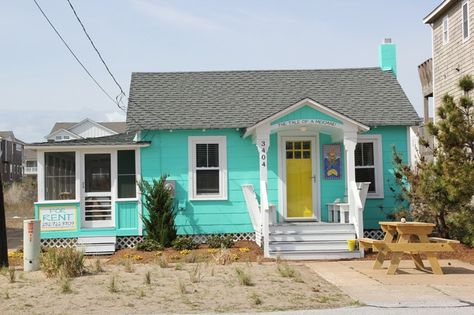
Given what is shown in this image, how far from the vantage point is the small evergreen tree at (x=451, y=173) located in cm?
1425

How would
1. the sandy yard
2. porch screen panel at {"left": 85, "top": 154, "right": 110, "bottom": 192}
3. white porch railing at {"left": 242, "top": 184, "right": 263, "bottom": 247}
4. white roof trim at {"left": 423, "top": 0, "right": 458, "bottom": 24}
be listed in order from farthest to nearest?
1. white roof trim at {"left": 423, "top": 0, "right": 458, "bottom": 24}
2. porch screen panel at {"left": 85, "top": 154, "right": 110, "bottom": 192}
3. white porch railing at {"left": 242, "top": 184, "right": 263, "bottom": 247}
4. the sandy yard

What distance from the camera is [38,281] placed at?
11.7 meters

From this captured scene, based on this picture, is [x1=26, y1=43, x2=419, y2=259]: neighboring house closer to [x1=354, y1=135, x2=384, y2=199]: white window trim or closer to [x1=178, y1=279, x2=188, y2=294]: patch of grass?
[x1=354, y1=135, x2=384, y2=199]: white window trim

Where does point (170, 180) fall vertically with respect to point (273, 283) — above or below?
above

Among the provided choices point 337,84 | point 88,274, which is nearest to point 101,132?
point 337,84

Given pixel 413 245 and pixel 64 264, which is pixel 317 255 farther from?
pixel 64 264

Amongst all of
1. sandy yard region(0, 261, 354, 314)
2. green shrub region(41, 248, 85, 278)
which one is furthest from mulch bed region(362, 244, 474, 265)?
green shrub region(41, 248, 85, 278)

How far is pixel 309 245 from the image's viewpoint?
15633 mm

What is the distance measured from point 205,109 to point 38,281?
7954 millimetres

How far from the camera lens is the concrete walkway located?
30.7ft

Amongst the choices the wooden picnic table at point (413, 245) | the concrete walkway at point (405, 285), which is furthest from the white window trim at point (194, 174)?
the wooden picnic table at point (413, 245)

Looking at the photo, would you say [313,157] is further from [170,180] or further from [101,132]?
[101,132]

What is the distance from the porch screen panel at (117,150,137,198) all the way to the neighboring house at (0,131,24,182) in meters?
48.5

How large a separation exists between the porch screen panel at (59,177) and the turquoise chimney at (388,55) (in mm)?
9533
